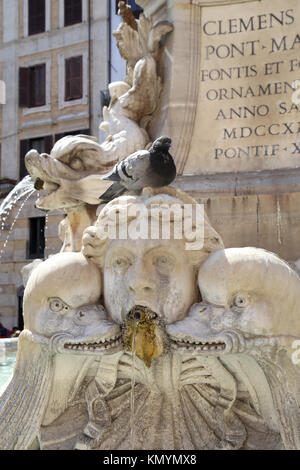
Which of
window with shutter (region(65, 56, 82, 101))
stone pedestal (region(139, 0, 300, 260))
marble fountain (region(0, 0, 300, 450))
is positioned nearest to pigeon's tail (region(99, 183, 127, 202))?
marble fountain (region(0, 0, 300, 450))

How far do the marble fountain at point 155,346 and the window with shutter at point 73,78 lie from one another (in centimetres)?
2205

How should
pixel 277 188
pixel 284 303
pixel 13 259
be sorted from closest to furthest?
pixel 284 303 → pixel 277 188 → pixel 13 259

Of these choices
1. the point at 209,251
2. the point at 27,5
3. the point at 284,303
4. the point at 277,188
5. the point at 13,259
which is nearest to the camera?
the point at 284,303

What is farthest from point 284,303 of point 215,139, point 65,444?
point 215,139

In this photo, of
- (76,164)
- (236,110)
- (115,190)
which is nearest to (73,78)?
(76,164)

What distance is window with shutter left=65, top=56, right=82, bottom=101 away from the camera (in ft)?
79.9

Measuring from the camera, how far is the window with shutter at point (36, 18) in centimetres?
2569

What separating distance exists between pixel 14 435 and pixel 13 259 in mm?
19426

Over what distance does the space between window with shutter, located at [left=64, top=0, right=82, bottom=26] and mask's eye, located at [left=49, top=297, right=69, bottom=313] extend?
2319cm

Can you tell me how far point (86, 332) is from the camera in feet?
9.13

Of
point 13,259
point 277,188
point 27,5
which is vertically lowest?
point 13,259

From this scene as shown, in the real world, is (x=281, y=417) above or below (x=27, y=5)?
below

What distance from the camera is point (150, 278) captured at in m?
2.76
